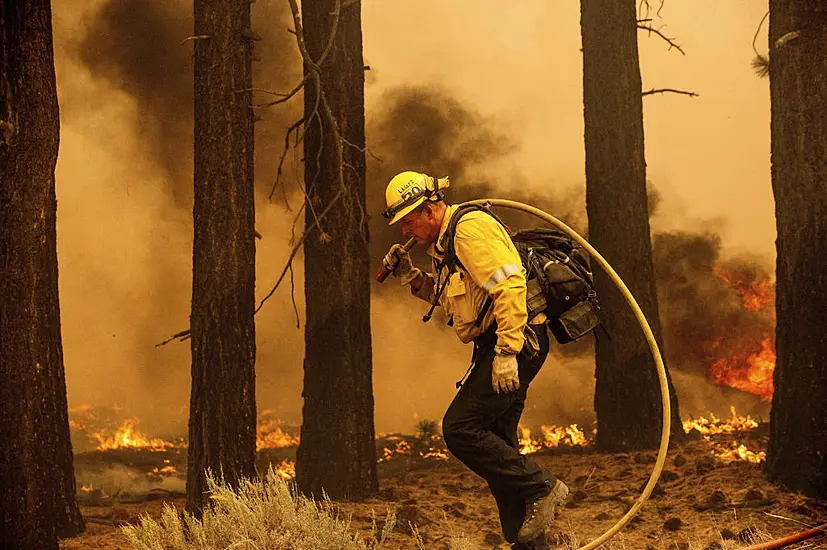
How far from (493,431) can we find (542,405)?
7.01 metres

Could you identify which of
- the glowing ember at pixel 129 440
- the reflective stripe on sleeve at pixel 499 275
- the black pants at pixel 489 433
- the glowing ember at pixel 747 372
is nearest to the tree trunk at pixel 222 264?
the black pants at pixel 489 433

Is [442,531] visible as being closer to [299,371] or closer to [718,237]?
[299,371]

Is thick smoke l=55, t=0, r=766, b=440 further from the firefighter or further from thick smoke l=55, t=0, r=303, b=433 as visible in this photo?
the firefighter

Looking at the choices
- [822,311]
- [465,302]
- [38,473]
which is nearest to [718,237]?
[822,311]

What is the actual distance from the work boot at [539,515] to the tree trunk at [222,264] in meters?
3.11

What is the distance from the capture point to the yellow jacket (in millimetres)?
5465

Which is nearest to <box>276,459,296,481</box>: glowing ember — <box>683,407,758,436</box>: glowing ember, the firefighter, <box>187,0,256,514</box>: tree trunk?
<box>187,0,256,514</box>: tree trunk

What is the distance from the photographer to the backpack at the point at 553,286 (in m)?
5.80

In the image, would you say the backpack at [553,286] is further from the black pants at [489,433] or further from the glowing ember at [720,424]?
the glowing ember at [720,424]

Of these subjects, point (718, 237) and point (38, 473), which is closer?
point (38, 473)

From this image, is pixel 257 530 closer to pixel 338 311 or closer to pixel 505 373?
pixel 505 373

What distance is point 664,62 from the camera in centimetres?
1399

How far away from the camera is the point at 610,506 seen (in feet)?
28.8

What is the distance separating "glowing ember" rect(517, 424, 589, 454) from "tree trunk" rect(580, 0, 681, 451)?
1.84m
